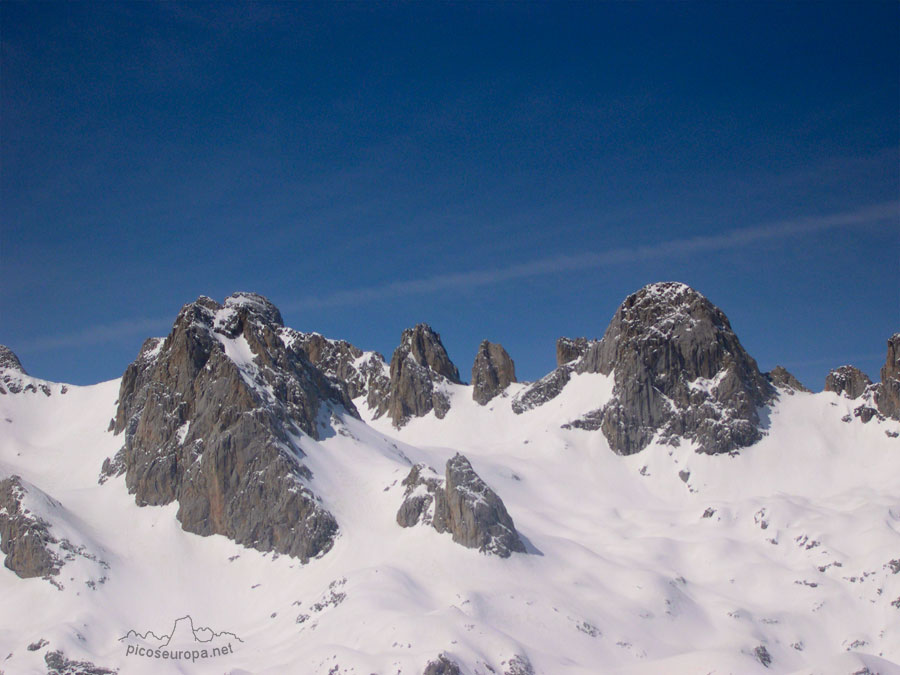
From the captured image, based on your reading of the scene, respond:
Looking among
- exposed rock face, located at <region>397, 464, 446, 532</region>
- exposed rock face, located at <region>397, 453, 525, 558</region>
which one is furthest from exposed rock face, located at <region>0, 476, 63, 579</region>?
exposed rock face, located at <region>397, 453, 525, 558</region>

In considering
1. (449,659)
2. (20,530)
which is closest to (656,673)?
(449,659)

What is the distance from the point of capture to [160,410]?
178625mm

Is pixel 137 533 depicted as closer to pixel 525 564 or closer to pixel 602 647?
pixel 525 564

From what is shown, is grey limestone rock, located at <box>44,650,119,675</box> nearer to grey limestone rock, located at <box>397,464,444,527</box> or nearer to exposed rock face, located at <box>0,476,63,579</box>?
exposed rock face, located at <box>0,476,63,579</box>

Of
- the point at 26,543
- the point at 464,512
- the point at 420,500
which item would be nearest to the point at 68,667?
the point at 26,543

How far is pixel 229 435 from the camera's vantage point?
16850 cm

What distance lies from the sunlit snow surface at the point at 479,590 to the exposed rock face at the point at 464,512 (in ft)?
8.52

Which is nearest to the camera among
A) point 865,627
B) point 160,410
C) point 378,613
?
point 378,613

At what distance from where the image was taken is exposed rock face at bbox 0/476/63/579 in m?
146

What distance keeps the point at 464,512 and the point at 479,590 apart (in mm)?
15656

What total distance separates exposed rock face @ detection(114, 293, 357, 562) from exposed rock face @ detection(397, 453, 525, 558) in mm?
15368

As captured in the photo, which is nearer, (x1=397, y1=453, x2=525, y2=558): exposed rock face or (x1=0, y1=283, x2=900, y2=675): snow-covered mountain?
(x1=0, y1=283, x2=900, y2=675): snow-covered mountain

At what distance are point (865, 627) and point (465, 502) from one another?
65.2m

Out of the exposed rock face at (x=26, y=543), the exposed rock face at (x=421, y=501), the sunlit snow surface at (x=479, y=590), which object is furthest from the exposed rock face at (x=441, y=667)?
the exposed rock face at (x=26, y=543)
